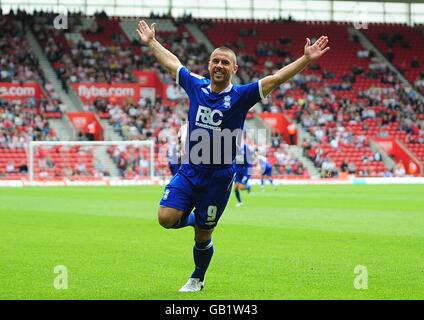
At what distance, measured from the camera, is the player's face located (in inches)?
384

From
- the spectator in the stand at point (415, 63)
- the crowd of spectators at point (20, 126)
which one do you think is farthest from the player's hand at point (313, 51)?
the spectator in the stand at point (415, 63)

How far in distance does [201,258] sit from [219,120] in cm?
166

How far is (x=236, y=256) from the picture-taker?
14.0m

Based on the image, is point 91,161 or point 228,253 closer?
point 228,253

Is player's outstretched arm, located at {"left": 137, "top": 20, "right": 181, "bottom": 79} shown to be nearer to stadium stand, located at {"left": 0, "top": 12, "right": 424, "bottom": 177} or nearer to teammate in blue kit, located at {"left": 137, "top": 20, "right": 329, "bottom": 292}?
teammate in blue kit, located at {"left": 137, "top": 20, "right": 329, "bottom": 292}

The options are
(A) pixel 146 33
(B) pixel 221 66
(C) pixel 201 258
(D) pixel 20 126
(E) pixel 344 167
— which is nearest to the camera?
Answer: (B) pixel 221 66

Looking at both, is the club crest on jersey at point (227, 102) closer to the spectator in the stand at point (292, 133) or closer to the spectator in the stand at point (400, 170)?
the spectator in the stand at point (292, 133)

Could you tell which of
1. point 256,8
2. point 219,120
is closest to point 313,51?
point 219,120

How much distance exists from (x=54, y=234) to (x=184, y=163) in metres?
8.53

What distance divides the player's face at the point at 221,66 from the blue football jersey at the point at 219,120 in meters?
0.20

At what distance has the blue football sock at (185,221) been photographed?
10.0m

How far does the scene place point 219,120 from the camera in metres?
9.90

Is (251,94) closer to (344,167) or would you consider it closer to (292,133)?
(344,167)

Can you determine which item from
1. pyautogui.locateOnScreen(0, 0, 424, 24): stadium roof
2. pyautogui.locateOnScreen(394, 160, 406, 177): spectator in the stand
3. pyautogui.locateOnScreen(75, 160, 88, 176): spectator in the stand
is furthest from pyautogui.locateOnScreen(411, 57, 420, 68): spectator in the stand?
pyautogui.locateOnScreen(75, 160, 88, 176): spectator in the stand
